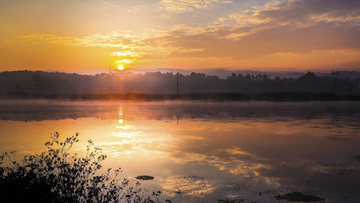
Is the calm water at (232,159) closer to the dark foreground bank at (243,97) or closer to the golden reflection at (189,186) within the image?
the golden reflection at (189,186)

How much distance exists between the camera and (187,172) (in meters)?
12.0

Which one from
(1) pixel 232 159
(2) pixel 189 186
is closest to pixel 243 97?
(1) pixel 232 159

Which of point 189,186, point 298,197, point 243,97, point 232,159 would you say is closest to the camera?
point 298,197

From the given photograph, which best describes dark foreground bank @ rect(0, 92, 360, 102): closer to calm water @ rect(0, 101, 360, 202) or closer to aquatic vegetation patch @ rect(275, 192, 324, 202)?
calm water @ rect(0, 101, 360, 202)

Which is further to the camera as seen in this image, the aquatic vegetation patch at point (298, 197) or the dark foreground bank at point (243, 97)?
the dark foreground bank at point (243, 97)

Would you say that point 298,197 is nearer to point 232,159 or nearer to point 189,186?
point 189,186

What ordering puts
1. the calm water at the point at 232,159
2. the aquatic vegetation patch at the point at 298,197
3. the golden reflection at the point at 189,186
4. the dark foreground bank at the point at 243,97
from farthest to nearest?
the dark foreground bank at the point at 243,97 → the calm water at the point at 232,159 → the golden reflection at the point at 189,186 → the aquatic vegetation patch at the point at 298,197

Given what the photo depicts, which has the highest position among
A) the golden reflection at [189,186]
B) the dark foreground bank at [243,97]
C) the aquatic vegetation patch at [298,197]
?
the dark foreground bank at [243,97]

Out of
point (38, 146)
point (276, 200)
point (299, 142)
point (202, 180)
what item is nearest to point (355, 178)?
point (276, 200)

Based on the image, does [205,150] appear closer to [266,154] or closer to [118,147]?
[266,154]

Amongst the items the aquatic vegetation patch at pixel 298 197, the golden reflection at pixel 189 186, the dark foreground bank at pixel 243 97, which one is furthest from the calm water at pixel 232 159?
the dark foreground bank at pixel 243 97

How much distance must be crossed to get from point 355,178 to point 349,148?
6.68 metres

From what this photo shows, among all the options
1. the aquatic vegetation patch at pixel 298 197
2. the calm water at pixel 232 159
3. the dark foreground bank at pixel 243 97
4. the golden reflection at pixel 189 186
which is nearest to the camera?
the aquatic vegetation patch at pixel 298 197

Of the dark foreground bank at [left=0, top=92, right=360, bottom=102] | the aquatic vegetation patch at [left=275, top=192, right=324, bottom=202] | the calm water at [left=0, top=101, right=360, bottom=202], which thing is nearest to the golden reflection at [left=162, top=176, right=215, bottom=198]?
the calm water at [left=0, top=101, right=360, bottom=202]
